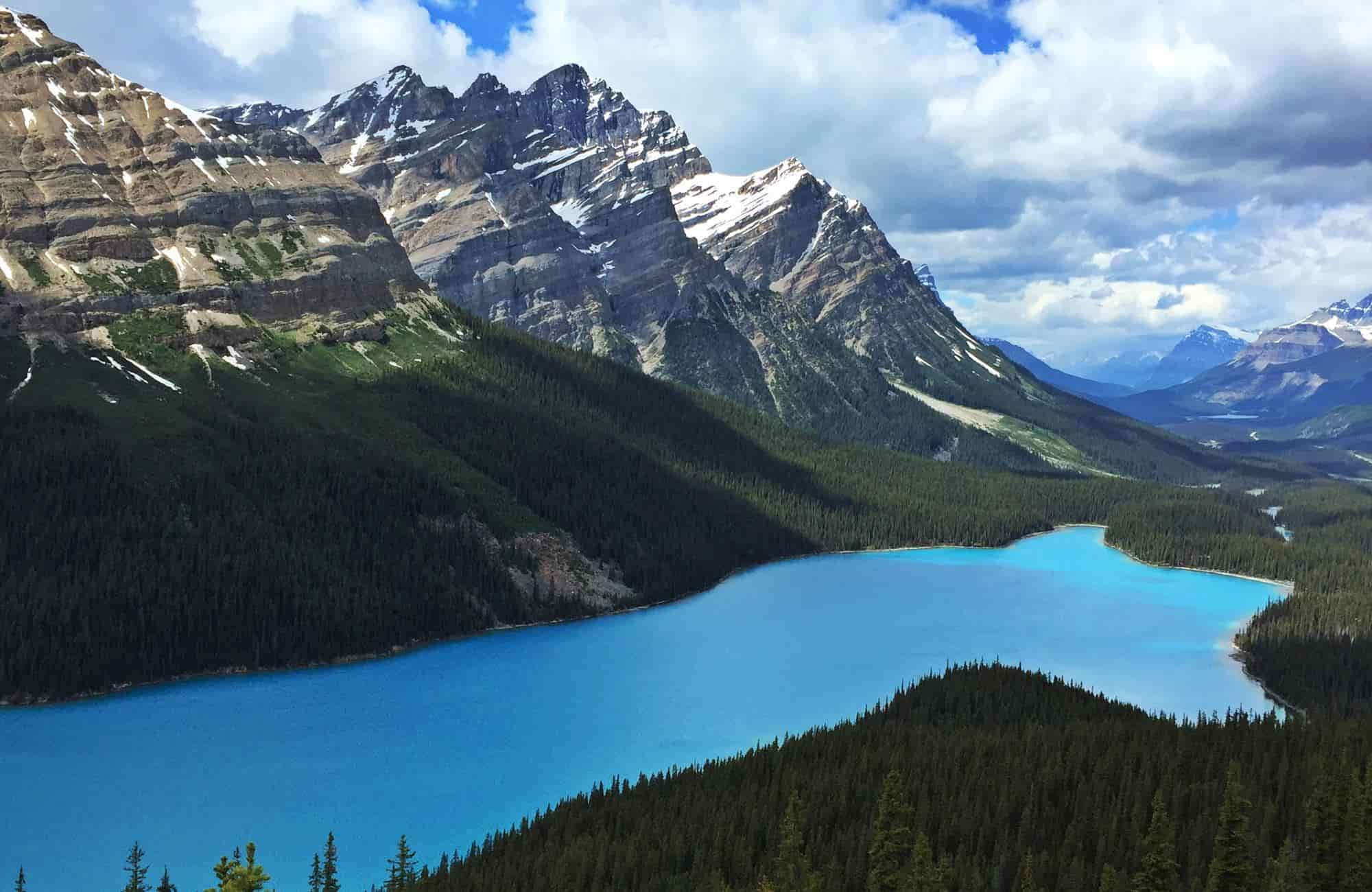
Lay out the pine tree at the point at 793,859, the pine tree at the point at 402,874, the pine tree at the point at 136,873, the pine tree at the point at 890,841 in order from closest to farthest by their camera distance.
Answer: the pine tree at the point at 136,873
the pine tree at the point at 793,859
the pine tree at the point at 890,841
the pine tree at the point at 402,874

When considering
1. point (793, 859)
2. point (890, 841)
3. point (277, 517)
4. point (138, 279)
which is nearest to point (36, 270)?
point (138, 279)

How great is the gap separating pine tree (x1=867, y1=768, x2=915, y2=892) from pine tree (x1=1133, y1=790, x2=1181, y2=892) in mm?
11086

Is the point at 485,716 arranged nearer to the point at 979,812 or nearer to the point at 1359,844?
the point at 979,812

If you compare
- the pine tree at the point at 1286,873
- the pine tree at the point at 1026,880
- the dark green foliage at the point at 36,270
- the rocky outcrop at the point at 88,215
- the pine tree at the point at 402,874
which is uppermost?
the rocky outcrop at the point at 88,215

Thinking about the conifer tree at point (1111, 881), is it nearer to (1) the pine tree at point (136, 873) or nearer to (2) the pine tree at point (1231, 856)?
(2) the pine tree at point (1231, 856)

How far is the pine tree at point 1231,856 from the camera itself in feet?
196

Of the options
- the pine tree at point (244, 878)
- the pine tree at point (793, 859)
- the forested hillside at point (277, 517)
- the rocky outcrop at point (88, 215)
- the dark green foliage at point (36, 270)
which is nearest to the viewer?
the pine tree at point (244, 878)

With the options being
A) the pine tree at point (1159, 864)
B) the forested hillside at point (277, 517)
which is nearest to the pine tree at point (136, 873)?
the forested hillside at point (277, 517)

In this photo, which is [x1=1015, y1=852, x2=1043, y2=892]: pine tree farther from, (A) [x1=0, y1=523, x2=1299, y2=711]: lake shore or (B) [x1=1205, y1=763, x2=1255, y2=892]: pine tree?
(A) [x1=0, y1=523, x2=1299, y2=711]: lake shore

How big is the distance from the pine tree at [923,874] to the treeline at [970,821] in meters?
0.11

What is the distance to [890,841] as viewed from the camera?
6806 centimetres

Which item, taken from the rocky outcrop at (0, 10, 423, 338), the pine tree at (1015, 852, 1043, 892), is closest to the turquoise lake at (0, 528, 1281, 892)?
the pine tree at (1015, 852, 1043, 892)

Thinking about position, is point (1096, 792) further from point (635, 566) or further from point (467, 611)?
point (635, 566)

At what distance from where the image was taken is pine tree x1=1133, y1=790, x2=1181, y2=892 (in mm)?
59688
